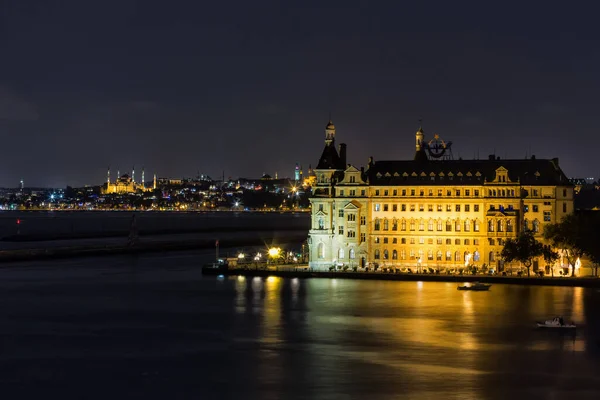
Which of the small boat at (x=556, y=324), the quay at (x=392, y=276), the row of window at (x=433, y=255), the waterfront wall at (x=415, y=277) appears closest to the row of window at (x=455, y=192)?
the row of window at (x=433, y=255)

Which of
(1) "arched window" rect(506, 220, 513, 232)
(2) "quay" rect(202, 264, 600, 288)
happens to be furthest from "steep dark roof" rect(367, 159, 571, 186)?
(2) "quay" rect(202, 264, 600, 288)

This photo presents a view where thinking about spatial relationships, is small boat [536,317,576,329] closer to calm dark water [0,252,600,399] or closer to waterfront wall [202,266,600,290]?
calm dark water [0,252,600,399]

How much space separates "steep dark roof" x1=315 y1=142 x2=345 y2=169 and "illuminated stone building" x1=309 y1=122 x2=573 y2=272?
0.50ft

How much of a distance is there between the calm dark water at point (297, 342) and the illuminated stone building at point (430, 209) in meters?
7.14

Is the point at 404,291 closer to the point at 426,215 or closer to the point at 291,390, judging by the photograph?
the point at 426,215

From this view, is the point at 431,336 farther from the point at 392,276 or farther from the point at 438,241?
the point at 438,241

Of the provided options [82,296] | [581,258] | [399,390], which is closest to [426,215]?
[581,258]

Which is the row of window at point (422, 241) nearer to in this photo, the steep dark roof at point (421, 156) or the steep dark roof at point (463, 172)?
the steep dark roof at point (463, 172)

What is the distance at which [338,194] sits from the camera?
94.1m

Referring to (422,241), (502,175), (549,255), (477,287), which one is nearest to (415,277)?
(422,241)

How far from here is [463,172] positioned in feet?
300

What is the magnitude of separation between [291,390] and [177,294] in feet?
129

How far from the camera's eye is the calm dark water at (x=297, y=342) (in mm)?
43812

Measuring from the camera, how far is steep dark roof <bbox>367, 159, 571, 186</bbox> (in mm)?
89750
